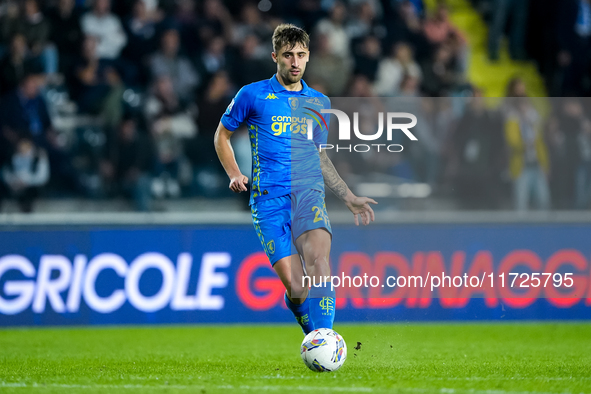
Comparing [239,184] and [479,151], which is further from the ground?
[239,184]

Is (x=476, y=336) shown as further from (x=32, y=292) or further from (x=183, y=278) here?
(x=32, y=292)

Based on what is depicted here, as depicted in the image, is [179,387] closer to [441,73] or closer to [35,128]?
[35,128]

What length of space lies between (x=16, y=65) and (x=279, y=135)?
6016mm

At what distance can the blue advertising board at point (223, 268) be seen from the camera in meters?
9.53

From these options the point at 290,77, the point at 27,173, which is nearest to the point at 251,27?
the point at 27,173

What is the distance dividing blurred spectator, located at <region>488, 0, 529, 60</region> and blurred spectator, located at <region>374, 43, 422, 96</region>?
236 centimetres

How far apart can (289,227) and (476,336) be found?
11.9ft

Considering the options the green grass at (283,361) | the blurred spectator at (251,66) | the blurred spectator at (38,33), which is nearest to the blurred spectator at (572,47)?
the green grass at (283,361)

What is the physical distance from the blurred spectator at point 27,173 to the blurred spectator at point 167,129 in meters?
1.27

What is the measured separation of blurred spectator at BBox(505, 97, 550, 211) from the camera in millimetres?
9594

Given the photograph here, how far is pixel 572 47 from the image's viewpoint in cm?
1246

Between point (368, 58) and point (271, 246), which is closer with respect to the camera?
point (271, 246)

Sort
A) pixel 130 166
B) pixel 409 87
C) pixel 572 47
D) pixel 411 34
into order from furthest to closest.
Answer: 1. pixel 572 47
2. pixel 411 34
3. pixel 409 87
4. pixel 130 166

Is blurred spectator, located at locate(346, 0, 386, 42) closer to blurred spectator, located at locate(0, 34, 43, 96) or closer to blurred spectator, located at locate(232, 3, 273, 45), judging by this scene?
blurred spectator, located at locate(232, 3, 273, 45)
